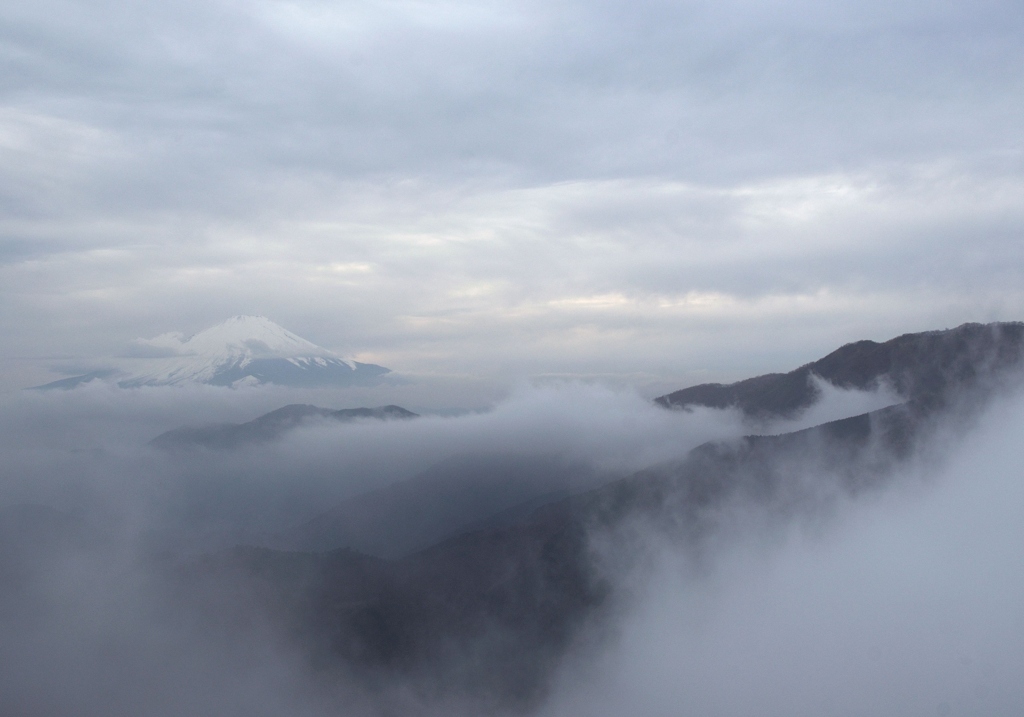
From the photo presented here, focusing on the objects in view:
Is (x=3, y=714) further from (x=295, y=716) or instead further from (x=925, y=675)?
A: (x=925, y=675)

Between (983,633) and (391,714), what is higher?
(983,633)

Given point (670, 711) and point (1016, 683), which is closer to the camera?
point (1016, 683)

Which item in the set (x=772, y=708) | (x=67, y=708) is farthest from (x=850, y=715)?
(x=67, y=708)

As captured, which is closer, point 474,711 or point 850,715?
point 850,715

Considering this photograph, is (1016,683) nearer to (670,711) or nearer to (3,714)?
(670,711)

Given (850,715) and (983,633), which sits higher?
(983,633)

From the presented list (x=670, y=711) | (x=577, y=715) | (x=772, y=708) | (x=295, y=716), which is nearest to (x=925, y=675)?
(x=772, y=708)

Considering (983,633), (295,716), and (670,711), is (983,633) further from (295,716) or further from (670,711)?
(295,716)
